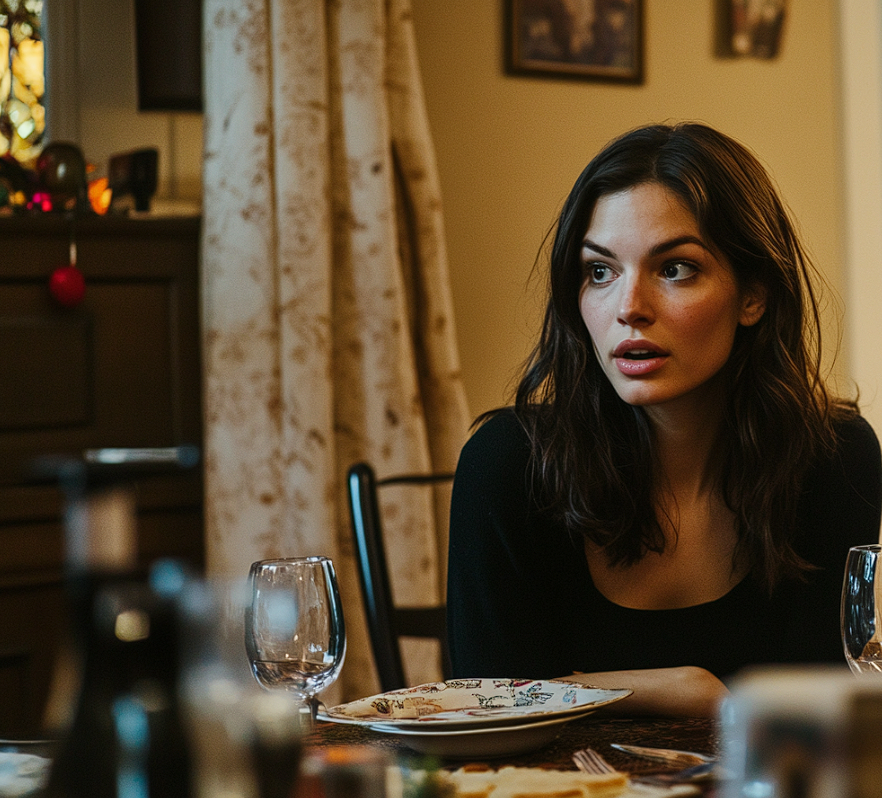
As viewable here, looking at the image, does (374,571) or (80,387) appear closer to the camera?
(374,571)

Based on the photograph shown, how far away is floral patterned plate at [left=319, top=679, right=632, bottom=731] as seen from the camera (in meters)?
0.82

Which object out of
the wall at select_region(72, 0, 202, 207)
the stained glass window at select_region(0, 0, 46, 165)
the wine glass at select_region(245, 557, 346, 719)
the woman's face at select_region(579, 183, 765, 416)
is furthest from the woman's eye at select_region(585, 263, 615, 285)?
the stained glass window at select_region(0, 0, 46, 165)

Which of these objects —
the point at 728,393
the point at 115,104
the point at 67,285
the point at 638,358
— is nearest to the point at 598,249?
the point at 638,358

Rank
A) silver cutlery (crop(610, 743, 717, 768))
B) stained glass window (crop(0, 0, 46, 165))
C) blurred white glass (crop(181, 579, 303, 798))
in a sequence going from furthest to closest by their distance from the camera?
stained glass window (crop(0, 0, 46, 165)) → silver cutlery (crop(610, 743, 717, 768)) → blurred white glass (crop(181, 579, 303, 798))

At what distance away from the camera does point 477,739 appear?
0.80 m

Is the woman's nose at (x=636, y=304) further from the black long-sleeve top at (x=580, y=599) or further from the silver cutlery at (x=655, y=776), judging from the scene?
the silver cutlery at (x=655, y=776)

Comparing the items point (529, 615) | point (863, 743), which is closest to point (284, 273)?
point (529, 615)

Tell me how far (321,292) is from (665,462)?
3.58 ft

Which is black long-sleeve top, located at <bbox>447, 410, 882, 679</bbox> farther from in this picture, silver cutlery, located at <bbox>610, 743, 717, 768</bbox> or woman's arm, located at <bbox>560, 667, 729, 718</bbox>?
silver cutlery, located at <bbox>610, 743, 717, 768</bbox>

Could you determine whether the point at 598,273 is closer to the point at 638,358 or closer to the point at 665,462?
the point at 638,358

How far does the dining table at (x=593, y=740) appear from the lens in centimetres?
81

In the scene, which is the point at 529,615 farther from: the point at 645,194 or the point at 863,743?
the point at 863,743

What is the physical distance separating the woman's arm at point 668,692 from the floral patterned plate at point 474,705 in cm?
9

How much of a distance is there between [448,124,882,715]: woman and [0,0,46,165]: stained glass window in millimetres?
1493
